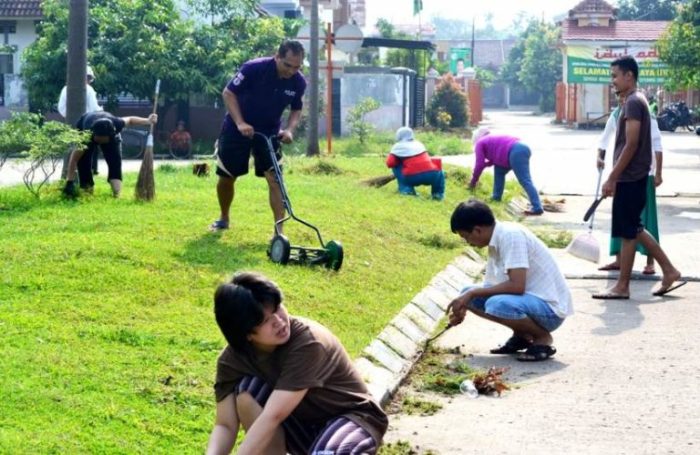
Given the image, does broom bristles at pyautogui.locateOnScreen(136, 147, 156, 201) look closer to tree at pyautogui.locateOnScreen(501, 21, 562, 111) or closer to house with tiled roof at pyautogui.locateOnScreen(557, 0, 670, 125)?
house with tiled roof at pyautogui.locateOnScreen(557, 0, 670, 125)

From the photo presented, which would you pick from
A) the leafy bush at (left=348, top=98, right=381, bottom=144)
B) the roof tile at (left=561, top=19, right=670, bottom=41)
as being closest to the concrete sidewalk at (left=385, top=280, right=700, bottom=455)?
the leafy bush at (left=348, top=98, right=381, bottom=144)

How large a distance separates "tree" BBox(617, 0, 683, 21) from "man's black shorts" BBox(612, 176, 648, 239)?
71349mm

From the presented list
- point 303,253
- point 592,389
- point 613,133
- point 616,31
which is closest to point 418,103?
point 616,31

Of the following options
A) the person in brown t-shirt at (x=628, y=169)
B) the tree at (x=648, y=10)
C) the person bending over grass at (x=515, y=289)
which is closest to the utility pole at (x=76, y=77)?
the person in brown t-shirt at (x=628, y=169)

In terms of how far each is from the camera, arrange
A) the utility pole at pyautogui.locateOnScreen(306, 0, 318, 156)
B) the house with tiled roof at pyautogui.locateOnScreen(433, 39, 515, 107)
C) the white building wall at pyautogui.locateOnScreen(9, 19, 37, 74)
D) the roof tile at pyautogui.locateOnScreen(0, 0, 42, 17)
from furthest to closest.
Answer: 1. the house with tiled roof at pyautogui.locateOnScreen(433, 39, 515, 107)
2. the white building wall at pyautogui.locateOnScreen(9, 19, 37, 74)
3. the roof tile at pyautogui.locateOnScreen(0, 0, 42, 17)
4. the utility pole at pyautogui.locateOnScreen(306, 0, 318, 156)

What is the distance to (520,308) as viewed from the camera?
8.26 m

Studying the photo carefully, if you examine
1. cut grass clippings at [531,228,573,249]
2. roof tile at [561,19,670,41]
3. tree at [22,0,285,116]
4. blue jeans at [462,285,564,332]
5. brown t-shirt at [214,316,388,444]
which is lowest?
cut grass clippings at [531,228,573,249]

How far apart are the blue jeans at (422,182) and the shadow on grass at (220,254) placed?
5.88m

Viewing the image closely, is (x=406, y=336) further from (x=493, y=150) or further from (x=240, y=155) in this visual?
(x=493, y=150)

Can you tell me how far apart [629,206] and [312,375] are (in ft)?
20.2

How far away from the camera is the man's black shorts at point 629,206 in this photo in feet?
34.6

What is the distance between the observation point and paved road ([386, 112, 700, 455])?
655 cm

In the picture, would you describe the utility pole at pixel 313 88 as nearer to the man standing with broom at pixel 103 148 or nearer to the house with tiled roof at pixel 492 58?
the man standing with broom at pixel 103 148

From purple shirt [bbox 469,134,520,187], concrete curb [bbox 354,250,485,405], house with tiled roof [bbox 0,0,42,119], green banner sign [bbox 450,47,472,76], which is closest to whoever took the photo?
concrete curb [bbox 354,250,485,405]
